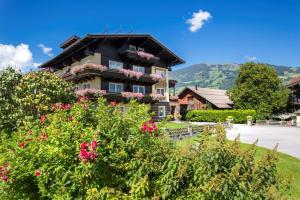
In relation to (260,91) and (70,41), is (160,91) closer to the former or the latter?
(70,41)

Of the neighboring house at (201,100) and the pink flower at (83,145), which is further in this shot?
the neighboring house at (201,100)

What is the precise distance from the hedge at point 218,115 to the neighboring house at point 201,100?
14.3 ft

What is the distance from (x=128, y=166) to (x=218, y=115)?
45.1 meters

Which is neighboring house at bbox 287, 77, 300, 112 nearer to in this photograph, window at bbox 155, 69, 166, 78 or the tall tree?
the tall tree

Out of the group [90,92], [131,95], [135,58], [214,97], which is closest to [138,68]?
[135,58]

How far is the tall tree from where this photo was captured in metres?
48.6

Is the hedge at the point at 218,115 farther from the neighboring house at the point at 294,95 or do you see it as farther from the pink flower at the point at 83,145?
the pink flower at the point at 83,145

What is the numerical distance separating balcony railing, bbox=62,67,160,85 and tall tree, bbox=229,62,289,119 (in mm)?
19088

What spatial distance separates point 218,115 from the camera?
4934 cm

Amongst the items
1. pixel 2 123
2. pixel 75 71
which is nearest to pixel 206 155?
pixel 2 123

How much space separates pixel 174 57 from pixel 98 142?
125 feet

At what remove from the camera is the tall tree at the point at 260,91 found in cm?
4856

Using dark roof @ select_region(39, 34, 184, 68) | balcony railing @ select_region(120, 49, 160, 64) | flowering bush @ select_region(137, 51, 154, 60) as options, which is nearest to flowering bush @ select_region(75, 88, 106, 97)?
dark roof @ select_region(39, 34, 184, 68)

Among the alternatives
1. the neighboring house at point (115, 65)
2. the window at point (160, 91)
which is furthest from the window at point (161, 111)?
the window at point (160, 91)
